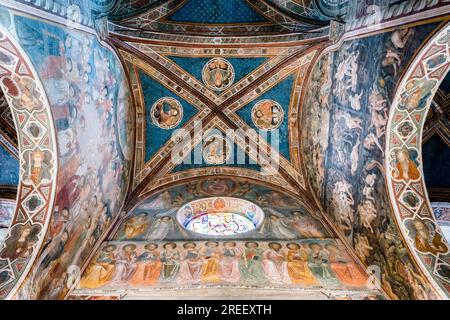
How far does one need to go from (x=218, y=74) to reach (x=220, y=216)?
4.24 m

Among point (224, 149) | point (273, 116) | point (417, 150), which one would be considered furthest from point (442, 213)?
point (224, 149)

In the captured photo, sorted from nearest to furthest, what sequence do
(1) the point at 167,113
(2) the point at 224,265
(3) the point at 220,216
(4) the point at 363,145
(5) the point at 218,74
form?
(2) the point at 224,265 → (4) the point at 363,145 → (3) the point at 220,216 → (5) the point at 218,74 → (1) the point at 167,113

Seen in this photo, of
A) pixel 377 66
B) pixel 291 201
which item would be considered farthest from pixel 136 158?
pixel 377 66

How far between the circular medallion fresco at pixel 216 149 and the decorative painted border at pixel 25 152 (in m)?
5.61

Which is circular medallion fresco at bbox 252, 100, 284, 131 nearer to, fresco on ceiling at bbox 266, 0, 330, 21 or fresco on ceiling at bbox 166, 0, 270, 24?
fresco on ceiling at bbox 166, 0, 270, 24

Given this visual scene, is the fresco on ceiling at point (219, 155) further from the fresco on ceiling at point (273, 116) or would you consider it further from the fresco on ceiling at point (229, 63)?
the fresco on ceiling at point (229, 63)

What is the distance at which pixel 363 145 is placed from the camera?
27.7 feet

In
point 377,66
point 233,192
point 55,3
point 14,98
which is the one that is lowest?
point 233,192

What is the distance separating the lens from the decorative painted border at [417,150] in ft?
21.7

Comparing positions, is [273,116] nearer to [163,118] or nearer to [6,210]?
[163,118]
